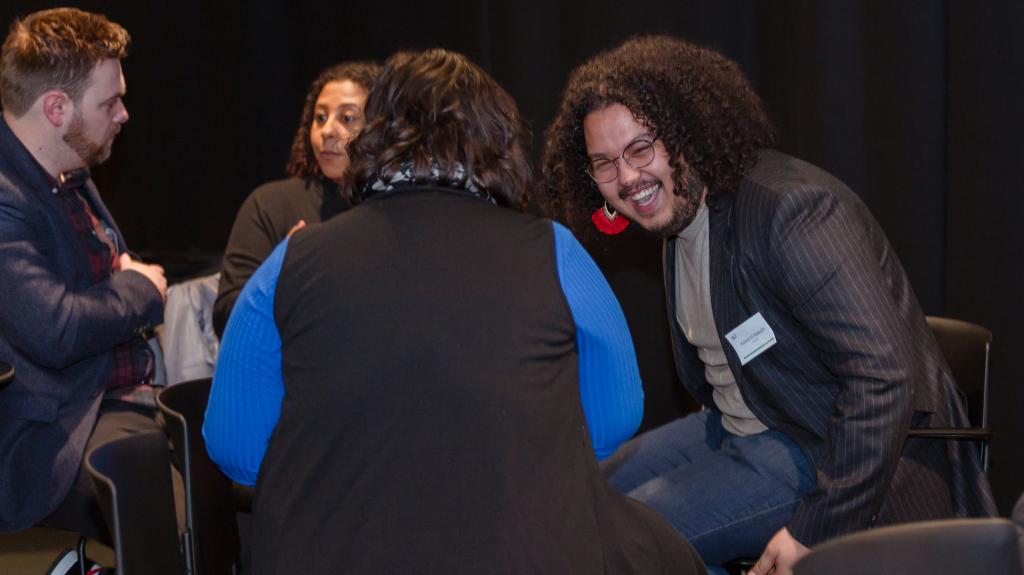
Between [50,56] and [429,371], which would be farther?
[50,56]

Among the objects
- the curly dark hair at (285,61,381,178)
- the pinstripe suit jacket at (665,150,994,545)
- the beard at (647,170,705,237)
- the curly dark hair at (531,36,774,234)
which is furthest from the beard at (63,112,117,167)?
the pinstripe suit jacket at (665,150,994,545)

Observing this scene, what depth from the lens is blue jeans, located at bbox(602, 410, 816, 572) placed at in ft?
6.35

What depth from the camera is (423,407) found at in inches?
51.3

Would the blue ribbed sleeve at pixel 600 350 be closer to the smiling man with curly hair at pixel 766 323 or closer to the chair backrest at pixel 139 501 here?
the smiling man with curly hair at pixel 766 323

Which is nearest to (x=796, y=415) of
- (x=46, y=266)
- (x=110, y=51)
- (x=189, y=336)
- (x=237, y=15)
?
(x=46, y=266)

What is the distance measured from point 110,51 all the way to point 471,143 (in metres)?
1.37

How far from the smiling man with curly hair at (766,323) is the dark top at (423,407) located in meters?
0.59

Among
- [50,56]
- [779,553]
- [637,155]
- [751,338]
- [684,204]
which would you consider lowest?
[779,553]

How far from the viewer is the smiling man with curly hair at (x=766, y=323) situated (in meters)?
1.75

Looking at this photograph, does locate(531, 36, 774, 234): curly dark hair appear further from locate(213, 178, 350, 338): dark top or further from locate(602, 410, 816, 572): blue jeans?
locate(213, 178, 350, 338): dark top

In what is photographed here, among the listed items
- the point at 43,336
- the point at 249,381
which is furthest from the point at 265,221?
the point at 249,381

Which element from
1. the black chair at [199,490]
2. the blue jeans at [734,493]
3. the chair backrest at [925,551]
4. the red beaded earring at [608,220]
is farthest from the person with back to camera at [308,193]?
the chair backrest at [925,551]

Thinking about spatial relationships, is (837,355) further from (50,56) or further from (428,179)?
(50,56)

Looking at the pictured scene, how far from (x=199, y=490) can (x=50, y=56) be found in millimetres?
1077
